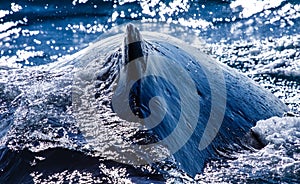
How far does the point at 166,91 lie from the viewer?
404 centimetres

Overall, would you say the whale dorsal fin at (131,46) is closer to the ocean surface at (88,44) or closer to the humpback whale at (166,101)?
the humpback whale at (166,101)

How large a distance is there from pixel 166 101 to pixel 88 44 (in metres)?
5.35

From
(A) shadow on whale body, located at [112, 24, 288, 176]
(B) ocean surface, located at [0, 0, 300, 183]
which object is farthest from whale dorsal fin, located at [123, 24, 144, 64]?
(B) ocean surface, located at [0, 0, 300, 183]

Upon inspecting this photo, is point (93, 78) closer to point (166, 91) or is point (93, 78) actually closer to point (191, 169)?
point (166, 91)

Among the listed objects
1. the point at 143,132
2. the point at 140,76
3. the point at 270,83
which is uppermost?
the point at 140,76

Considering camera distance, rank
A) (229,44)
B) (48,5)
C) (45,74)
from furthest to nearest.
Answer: (48,5), (229,44), (45,74)

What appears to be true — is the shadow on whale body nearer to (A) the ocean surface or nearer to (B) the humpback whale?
(B) the humpback whale

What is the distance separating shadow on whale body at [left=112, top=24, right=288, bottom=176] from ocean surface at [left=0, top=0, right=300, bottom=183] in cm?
11

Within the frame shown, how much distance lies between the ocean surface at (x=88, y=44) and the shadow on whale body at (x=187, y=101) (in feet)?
0.36

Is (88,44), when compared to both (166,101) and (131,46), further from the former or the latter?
(131,46)

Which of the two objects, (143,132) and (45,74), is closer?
(143,132)

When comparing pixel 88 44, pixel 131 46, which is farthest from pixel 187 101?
pixel 88 44

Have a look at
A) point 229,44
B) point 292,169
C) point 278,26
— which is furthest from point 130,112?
point 278,26

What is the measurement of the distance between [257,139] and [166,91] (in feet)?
3.14
